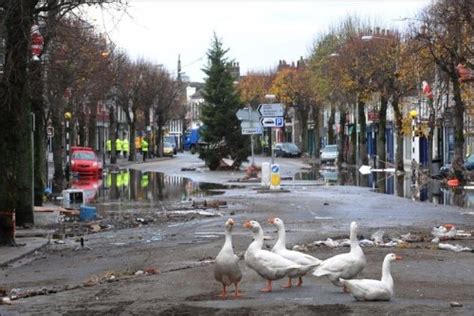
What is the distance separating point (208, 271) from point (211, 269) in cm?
21

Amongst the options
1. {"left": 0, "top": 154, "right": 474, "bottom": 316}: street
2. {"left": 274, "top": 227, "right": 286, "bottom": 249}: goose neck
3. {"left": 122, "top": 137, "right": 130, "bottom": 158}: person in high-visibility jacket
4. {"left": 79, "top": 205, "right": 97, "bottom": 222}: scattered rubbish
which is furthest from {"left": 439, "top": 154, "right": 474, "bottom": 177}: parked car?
{"left": 122, "top": 137, "right": 130, "bottom": 158}: person in high-visibility jacket

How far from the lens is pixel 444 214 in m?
26.1

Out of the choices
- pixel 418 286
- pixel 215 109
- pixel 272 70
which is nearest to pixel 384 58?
pixel 215 109

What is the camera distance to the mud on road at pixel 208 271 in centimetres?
1007

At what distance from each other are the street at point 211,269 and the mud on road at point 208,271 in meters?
0.02

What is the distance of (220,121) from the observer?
65.6m

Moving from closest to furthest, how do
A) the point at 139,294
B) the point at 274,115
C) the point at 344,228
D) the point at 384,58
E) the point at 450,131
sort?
the point at 139,294 < the point at 344,228 < the point at 274,115 < the point at 384,58 < the point at 450,131

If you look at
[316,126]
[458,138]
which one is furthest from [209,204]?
[316,126]

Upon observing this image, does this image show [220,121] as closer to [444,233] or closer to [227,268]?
[444,233]

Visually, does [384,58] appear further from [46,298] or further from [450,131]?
[46,298]

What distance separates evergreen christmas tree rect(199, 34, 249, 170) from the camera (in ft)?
214

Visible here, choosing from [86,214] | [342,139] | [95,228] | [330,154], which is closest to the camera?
[95,228]

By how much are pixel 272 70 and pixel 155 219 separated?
96.5 m

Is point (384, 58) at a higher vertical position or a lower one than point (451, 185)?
higher
